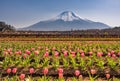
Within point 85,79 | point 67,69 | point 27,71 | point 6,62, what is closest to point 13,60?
point 6,62

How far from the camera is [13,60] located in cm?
1536

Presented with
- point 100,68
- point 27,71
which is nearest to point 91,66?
point 100,68

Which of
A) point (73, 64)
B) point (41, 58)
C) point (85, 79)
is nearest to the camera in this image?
point (85, 79)

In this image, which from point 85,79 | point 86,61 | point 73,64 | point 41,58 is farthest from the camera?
point 41,58

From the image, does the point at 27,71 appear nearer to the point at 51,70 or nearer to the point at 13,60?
the point at 51,70

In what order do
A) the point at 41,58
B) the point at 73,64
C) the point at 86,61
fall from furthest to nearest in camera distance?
the point at 41,58
the point at 86,61
the point at 73,64

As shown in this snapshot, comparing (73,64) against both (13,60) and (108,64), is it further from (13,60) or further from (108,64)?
(13,60)

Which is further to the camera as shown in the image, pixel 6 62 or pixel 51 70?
pixel 6 62

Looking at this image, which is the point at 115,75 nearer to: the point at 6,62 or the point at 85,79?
the point at 85,79

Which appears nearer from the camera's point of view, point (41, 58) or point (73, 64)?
point (73, 64)

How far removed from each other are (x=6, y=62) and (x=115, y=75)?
15.7 feet

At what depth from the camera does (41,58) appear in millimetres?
15664

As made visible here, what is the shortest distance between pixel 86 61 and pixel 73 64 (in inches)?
47.5

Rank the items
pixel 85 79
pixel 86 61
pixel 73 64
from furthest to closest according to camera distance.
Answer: pixel 86 61, pixel 73 64, pixel 85 79
